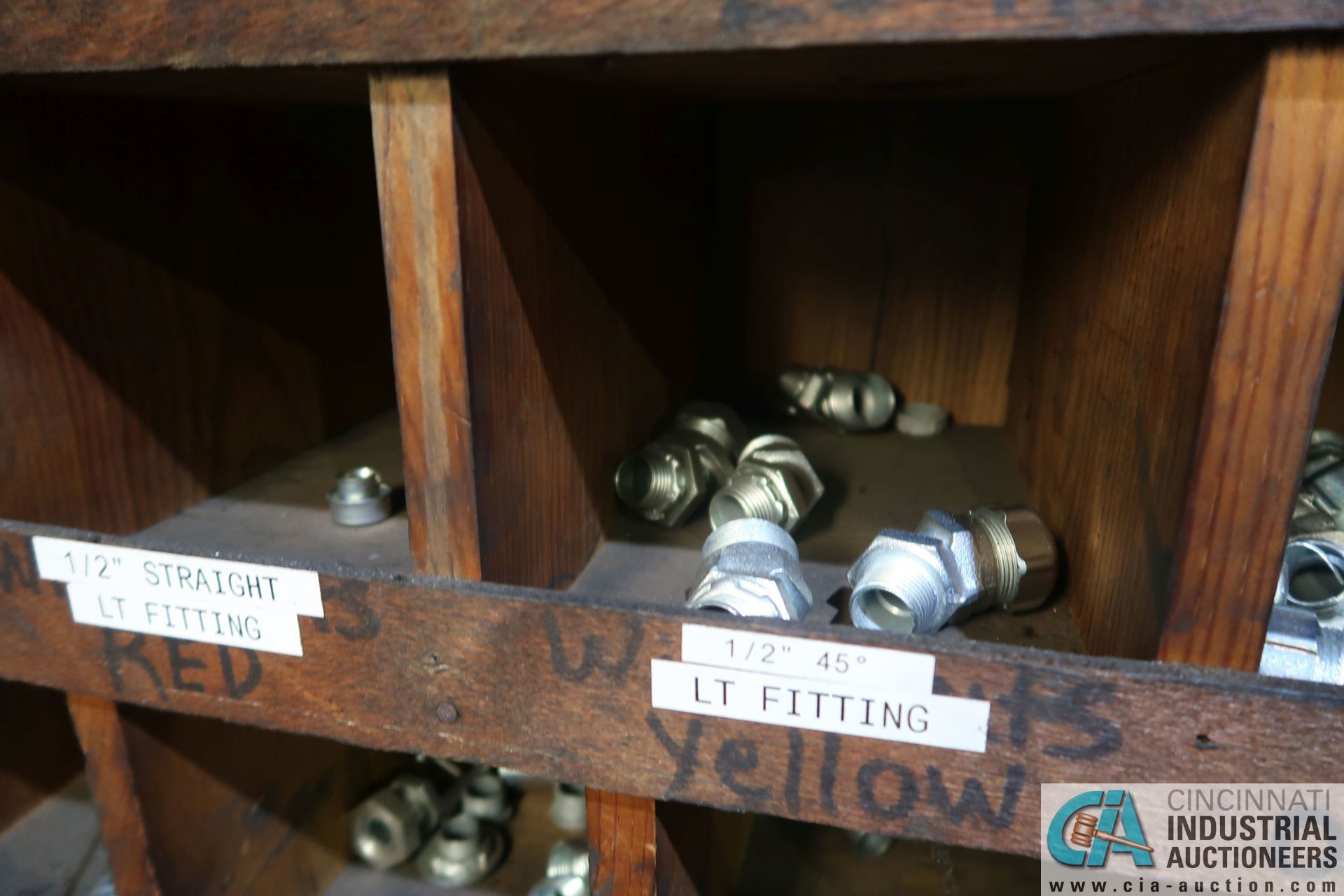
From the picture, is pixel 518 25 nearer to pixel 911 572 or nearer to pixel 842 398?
pixel 911 572

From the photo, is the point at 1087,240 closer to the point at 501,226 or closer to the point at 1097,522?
the point at 1097,522

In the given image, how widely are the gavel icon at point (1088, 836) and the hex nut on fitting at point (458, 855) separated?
2.37 feet

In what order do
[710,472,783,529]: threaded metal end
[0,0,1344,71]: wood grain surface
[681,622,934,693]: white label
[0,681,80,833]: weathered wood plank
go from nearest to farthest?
[0,0,1344,71]: wood grain surface → [681,622,934,693]: white label → [710,472,783,529]: threaded metal end → [0,681,80,833]: weathered wood plank

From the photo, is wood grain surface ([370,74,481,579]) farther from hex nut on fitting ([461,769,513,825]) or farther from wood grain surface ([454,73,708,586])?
hex nut on fitting ([461,769,513,825])

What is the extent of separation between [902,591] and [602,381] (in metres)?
0.29

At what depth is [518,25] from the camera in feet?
1.37

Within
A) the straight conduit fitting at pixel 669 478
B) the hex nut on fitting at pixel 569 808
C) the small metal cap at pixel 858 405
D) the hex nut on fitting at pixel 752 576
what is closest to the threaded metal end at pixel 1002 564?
the hex nut on fitting at pixel 752 576

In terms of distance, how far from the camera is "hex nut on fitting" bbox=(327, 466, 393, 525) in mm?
741

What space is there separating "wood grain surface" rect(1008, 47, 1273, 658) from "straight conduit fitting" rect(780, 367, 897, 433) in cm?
21

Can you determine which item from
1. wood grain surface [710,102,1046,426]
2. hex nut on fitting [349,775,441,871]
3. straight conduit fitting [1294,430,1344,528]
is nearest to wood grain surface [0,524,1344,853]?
straight conduit fitting [1294,430,1344,528]

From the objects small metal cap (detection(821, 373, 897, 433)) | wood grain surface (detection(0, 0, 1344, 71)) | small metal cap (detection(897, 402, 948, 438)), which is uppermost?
wood grain surface (detection(0, 0, 1344, 71))

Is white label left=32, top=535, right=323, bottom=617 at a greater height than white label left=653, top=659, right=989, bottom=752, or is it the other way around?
white label left=32, top=535, right=323, bottom=617

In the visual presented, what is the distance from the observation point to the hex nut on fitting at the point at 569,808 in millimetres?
1072

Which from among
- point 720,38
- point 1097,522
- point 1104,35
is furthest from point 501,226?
point 1097,522
